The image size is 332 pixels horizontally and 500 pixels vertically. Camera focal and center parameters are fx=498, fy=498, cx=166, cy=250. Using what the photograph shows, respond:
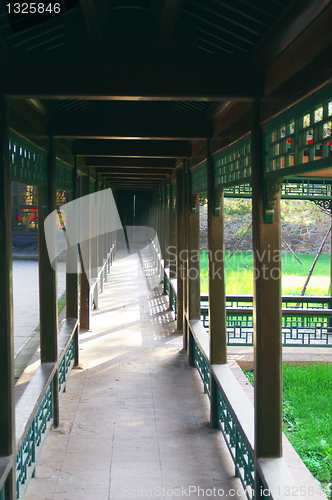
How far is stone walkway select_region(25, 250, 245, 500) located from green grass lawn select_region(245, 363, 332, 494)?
90 centimetres

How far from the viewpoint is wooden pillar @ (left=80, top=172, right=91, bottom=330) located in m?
8.82

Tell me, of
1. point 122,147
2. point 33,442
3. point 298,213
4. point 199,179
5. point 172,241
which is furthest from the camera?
point 298,213

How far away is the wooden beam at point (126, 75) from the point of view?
10.5 feet

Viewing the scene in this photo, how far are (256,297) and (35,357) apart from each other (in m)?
5.25

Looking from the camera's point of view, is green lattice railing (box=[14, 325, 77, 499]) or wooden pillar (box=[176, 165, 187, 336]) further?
wooden pillar (box=[176, 165, 187, 336])

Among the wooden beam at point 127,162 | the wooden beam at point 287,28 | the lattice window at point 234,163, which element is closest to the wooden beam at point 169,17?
the wooden beam at point 287,28

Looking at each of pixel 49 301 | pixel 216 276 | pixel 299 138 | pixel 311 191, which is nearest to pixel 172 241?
pixel 311 191

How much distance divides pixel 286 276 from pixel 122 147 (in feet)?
41.5

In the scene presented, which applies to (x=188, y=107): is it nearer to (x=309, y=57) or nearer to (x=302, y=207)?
(x=309, y=57)

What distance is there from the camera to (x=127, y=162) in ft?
29.0

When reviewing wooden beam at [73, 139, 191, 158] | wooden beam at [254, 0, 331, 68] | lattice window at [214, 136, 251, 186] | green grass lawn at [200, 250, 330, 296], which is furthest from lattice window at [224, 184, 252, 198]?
green grass lawn at [200, 250, 330, 296]

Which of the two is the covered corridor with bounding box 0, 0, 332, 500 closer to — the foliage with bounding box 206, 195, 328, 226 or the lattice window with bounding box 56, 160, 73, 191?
the lattice window with bounding box 56, 160, 73, 191

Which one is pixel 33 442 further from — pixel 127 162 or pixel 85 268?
pixel 127 162

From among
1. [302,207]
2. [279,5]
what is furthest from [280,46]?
[302,207]
